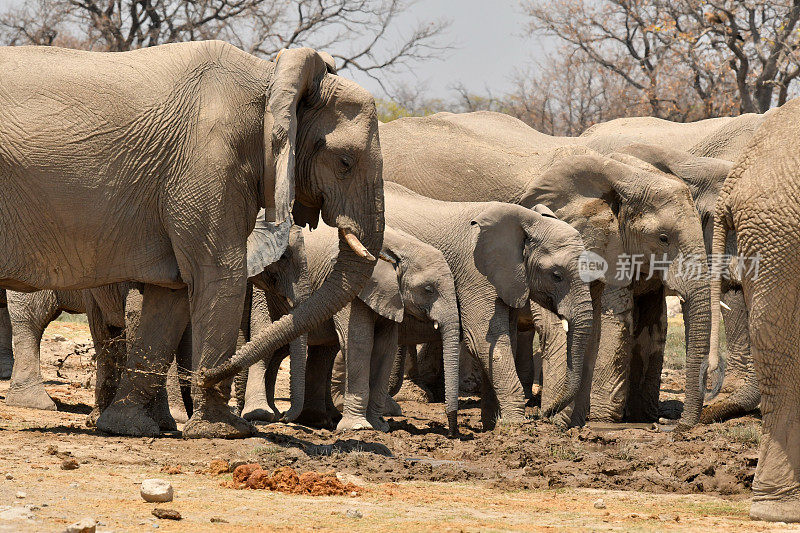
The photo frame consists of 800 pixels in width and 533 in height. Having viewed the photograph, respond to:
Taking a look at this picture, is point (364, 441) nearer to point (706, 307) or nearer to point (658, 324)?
point (706, 307)

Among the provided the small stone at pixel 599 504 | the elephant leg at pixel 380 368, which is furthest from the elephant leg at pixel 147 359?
the small stone at pixel 599 504

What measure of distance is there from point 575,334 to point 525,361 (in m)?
3.29

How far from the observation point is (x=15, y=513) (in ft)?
16.7

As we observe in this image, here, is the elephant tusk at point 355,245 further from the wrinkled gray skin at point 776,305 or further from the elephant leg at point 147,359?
the wrinkled gray skin at point 776,305

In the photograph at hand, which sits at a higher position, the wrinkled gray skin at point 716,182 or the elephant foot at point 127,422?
the wrinkled gray skin at point 716,182

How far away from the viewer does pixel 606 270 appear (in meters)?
11.0

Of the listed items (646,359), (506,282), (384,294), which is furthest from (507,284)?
(646,359)

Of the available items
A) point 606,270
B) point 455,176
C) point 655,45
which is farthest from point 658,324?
point 655,45

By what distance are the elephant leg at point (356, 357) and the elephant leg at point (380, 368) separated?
0.46 feet

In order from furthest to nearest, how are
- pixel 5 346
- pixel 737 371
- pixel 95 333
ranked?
pixel 5 346, pixel 737 371, pixel 95 333

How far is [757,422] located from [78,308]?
19.1ft

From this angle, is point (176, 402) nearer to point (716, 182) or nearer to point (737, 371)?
point (737, 371)

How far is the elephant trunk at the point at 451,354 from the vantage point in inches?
382

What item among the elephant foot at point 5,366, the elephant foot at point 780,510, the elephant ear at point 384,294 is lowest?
the elephant foot at point 780,510
